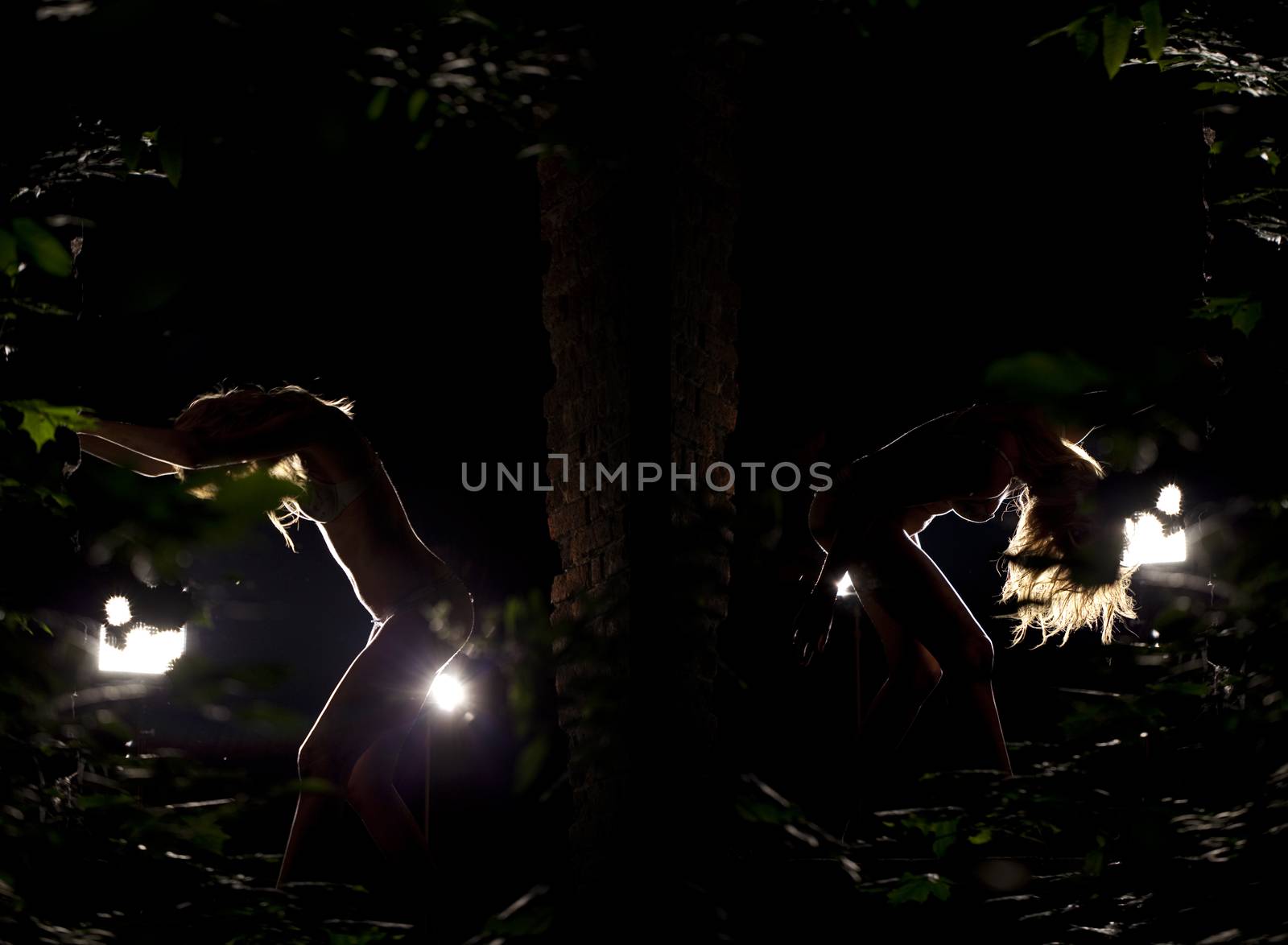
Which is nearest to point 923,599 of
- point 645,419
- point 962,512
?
point 962,512

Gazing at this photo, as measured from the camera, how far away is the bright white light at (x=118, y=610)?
4.11ft

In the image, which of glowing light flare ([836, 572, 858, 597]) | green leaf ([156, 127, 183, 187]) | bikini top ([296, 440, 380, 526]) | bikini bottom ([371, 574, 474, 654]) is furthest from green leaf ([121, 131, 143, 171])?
glowing light flare ([836, 572, 858, 597])

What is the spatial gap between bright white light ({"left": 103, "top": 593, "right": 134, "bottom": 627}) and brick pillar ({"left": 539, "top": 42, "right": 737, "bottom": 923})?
900mm

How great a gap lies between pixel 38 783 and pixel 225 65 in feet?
2.75

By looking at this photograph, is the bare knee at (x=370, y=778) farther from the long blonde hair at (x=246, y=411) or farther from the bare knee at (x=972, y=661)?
the bare knee at (x=972, y=661)

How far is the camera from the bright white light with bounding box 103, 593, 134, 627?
1253 millimetres

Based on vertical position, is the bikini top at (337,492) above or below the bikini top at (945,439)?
below

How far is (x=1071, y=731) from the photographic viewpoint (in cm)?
115

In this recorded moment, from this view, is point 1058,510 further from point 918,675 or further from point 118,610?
point 118,610

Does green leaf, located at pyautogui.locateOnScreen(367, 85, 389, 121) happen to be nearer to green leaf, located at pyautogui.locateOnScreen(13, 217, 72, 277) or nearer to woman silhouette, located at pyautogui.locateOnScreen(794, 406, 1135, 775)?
green leaf, located at pyautogui.locateOnScreen(13, 217, 72, 277)

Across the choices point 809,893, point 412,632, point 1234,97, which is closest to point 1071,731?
point 809,893

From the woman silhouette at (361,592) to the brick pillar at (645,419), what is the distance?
38 cm

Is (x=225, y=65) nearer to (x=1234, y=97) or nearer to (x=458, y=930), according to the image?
(x=458, y=930)

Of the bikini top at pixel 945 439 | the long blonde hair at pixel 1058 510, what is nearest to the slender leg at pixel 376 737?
the bikini top at pixel 945 439
